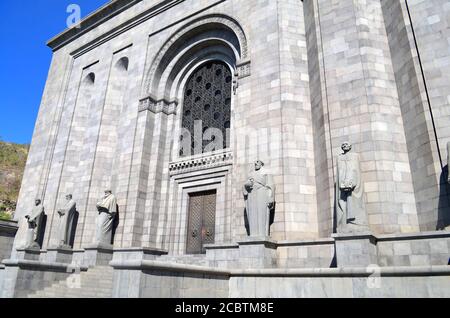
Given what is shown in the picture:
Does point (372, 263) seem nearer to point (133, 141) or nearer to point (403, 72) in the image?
point (403, 72)

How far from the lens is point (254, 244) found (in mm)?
10203

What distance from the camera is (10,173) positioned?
36.8 m

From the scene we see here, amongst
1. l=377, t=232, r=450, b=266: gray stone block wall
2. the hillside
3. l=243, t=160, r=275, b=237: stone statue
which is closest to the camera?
l=377, t=232, r=450, b=266: gray stone block wall

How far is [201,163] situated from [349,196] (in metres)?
7.57

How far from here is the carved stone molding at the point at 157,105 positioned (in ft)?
55.4

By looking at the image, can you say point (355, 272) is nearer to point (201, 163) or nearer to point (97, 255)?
point (201, 163)

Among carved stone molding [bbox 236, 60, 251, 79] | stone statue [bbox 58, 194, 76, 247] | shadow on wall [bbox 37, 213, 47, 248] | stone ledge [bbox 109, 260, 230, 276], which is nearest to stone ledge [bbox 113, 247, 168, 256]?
stone statue [bbox 58, 194, 76, 247]

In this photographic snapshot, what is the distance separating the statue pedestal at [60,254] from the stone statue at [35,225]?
5.30 ft

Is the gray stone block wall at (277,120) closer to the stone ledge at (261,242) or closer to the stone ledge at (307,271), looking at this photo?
the stone ledge at (261,242)

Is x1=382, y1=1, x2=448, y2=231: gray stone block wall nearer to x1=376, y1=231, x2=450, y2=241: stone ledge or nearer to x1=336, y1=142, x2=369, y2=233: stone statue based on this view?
x1=376, y1=231, x2=450, y2=241: stone ledge

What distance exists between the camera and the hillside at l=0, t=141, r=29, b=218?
31266 mm

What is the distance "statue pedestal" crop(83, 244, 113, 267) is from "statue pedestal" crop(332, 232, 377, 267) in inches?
398
